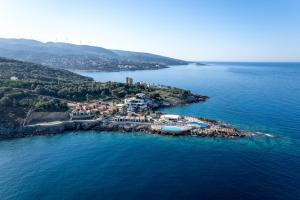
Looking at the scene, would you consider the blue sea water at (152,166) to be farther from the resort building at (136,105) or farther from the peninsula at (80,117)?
the resort building at (136,105)

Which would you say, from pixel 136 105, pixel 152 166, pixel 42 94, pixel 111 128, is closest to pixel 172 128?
pixel 111 128

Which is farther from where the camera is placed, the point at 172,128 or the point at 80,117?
the point at 80,117

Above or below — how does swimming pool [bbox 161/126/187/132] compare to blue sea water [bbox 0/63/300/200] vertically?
above

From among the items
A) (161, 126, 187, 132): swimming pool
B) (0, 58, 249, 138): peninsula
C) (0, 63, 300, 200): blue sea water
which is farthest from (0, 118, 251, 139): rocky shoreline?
(0, 63, 300, 200): blue sea water

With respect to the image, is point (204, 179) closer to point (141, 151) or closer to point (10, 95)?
point (141, 151)

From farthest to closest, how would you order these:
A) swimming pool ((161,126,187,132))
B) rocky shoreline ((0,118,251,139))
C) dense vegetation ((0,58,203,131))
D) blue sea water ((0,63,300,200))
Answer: dense vegetation ((0,58,203,131)), swimming pool ((161,126,187,132)), rocky shoreline ((0,118,251,139)), blue sea water ((0,63,300,200))

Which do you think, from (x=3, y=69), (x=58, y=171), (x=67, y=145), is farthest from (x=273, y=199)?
(x=3, y=69)

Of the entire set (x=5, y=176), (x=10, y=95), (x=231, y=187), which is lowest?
(x=5, y=176)

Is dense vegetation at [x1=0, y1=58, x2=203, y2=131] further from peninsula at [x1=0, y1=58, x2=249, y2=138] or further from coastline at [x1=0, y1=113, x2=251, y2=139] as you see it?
coastline at [x1=0, y1=113, x2=251, y2=139]

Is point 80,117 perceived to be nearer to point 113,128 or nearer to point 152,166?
point 113,128

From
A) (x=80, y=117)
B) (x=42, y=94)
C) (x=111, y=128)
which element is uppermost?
(x=42, y=94)

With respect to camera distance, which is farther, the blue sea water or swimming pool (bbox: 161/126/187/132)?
swimming pool (bbox: 161/126/187/132)
